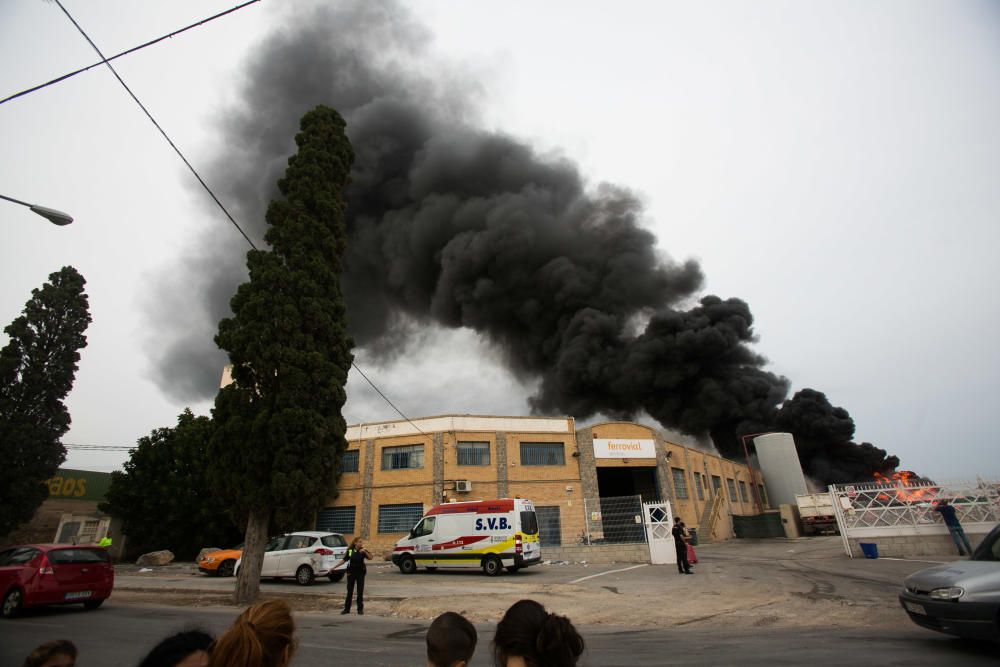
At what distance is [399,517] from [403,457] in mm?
3063

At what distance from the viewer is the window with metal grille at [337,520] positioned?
26703mm

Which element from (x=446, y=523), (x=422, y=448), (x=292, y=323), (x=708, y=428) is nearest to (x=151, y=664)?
(x=292, y=323)

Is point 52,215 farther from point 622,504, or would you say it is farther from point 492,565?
point 622,504

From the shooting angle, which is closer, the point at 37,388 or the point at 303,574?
the point at 303,574

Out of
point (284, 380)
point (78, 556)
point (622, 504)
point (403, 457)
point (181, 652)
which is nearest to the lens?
point (181, 652)

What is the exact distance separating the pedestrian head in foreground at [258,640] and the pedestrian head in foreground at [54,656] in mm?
1209

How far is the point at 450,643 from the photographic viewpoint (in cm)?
202

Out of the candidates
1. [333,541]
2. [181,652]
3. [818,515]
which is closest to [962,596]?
[181,652]

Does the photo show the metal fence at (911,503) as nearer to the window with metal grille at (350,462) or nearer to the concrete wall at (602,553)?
the concrete wall at (602,553)

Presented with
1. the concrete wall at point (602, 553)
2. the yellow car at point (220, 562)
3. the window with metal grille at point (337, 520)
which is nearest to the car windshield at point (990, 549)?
the concrete wall at point (602, 553)

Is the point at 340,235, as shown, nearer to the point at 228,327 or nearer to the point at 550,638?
the point at 228,327

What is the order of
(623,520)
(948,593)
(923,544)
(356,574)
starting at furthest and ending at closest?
(623,520), (923,544), (356,574), (948,593)

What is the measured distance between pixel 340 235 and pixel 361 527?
1745cm

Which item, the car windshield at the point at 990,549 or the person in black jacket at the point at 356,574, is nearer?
the car windshield at the point at 990,549
